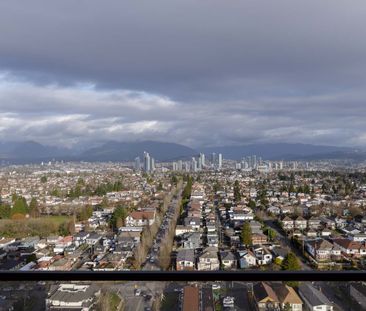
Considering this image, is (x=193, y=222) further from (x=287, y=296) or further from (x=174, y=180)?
(x=287, y=296)

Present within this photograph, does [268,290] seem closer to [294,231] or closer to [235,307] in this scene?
[235,307]

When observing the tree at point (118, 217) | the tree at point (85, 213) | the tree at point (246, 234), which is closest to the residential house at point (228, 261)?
the tree at point (246, 234)

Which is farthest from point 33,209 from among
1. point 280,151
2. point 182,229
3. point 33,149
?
point 33,149

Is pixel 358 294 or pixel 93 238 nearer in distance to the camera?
pixel 358 294

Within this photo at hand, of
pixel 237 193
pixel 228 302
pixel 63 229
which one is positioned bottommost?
pixel 63 229

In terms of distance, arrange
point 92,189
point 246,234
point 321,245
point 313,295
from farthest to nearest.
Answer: point 92,189 < point 246,234 < point 321,245 < point 313,295

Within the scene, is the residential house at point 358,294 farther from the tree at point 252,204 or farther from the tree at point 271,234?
the tree at point 252,204

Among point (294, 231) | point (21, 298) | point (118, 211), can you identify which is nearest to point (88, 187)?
point (118, 211)

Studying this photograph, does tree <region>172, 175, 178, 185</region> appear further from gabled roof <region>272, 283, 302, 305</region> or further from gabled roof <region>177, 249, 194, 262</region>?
gabled roof <region>272, 283, 302, 305</region>
